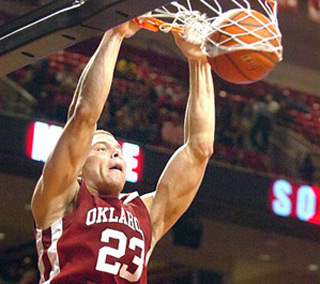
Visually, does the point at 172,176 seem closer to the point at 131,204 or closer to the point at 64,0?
the point at 131,204

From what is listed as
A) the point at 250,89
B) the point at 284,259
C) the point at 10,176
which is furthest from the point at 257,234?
the point at 10,176

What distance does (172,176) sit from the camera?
431cm

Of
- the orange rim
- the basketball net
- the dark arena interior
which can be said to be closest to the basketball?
the basketball net

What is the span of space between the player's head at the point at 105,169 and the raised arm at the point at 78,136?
0.19 m

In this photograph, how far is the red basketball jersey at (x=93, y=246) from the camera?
12.7ft

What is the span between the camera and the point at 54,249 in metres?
3.93

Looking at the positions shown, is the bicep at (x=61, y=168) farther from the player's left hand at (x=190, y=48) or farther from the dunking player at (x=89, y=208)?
the player's left hand at (x=190, y=48)

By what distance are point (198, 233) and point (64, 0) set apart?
27.9 feet

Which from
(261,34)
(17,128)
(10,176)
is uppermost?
(261,34)

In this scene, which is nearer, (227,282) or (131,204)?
(131,204)

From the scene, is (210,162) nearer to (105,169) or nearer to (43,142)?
(43,142)

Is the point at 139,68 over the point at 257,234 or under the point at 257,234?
over

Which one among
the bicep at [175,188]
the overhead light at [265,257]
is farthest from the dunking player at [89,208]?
the overhead light at [265,257]

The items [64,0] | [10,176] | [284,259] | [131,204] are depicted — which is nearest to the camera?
[64,0]
